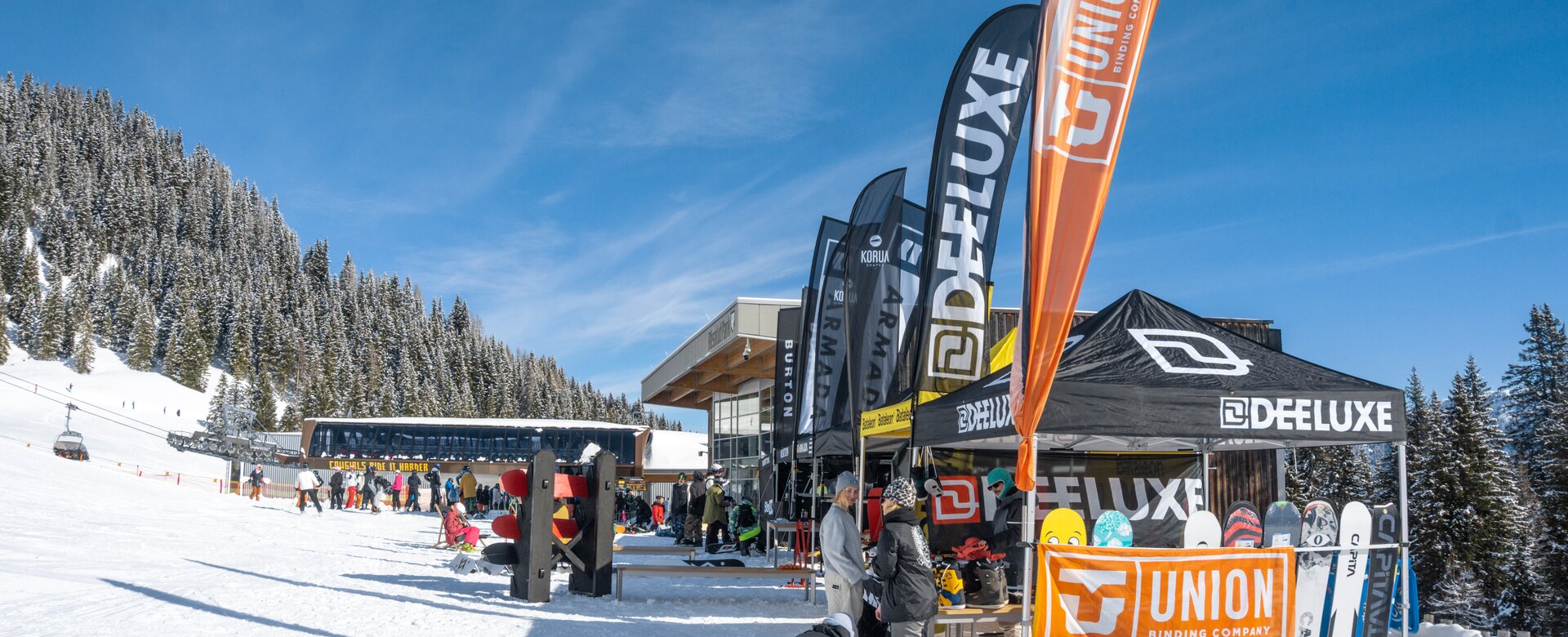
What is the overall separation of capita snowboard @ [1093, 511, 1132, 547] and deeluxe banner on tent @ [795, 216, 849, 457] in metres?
7.29

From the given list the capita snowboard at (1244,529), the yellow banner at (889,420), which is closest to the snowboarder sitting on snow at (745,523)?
the yellow banner at (889,420)

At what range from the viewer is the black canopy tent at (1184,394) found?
6.23 m

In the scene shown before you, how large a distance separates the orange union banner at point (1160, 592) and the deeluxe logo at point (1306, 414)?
84 centimetres

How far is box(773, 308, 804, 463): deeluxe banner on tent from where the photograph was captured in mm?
15859

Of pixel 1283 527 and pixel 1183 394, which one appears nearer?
pixel 1183 394

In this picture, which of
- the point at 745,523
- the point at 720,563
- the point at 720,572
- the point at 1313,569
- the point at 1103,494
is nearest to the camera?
the point at 1313,569

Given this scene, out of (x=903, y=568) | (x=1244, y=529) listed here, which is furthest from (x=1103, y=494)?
(x=903, y=568)

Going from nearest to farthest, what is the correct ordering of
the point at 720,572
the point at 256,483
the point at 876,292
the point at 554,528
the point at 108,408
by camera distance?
the point at 554,528 → the point at 720,572 → the point at 876,292 → the point at 256,483 → the point at 108,408

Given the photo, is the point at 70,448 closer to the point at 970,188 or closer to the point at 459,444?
the point at 459,444

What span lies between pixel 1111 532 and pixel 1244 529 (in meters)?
0.98

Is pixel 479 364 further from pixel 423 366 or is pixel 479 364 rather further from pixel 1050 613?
pixel 1050 613

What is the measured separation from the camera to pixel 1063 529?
6.26 m

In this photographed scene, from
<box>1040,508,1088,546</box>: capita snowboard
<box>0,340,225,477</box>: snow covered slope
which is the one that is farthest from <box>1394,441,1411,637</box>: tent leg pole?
<box>0,340,225,477</box>: snow covered slope

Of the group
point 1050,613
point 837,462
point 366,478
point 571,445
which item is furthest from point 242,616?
point 571,445
